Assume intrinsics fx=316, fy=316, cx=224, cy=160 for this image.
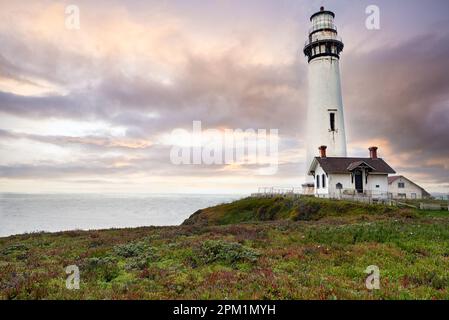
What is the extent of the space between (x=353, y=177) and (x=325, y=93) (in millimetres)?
14034

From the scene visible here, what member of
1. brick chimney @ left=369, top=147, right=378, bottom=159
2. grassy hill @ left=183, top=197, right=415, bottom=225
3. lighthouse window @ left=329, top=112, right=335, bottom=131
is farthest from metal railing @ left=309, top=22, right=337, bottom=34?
grassy hill @ left=183, top=197, right=415, bottom=225

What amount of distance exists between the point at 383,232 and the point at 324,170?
25609 mm

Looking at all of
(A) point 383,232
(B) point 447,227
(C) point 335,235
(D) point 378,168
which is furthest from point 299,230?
(D) point 378,168

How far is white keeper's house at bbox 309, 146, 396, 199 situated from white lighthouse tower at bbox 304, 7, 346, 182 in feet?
16.2

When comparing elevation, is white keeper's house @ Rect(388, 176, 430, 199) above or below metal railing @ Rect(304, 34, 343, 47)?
below

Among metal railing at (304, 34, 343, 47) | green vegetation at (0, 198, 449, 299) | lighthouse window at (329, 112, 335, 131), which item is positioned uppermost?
metal railing at (304, 34, 343, 47)

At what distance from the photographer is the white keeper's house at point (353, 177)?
4119 centimetres

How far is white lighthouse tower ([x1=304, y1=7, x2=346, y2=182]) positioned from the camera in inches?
1873

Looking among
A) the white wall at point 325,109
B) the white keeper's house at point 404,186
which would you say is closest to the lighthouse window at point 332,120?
the white wall at point 325,109

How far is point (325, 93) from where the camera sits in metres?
48.2

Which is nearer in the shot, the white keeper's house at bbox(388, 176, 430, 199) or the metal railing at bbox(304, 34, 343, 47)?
the metal railing at bbox(304, 34, 343, 47)

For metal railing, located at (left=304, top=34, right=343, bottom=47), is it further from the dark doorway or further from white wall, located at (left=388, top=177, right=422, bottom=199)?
white wall, located at (left=388, top=177, right=422, bottom=199)

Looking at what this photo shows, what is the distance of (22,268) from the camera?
1164 centimetres

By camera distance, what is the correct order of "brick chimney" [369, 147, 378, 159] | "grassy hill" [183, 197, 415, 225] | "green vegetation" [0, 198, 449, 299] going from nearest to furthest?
"green vegetation" [0, 198, 449, 299] < "grassy hill" [183, 197, 415, 225] < "brick chimney" [369, 147, 378, 159]
